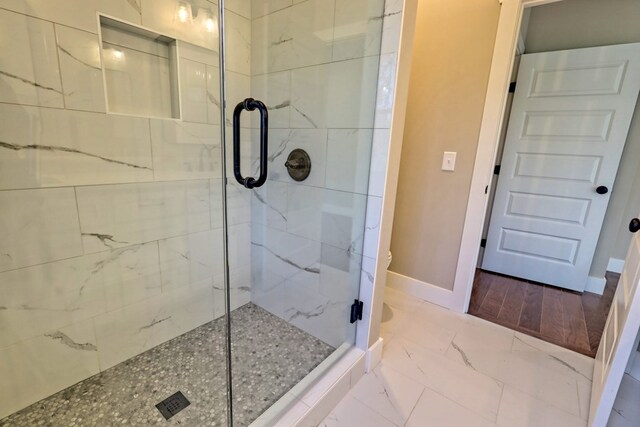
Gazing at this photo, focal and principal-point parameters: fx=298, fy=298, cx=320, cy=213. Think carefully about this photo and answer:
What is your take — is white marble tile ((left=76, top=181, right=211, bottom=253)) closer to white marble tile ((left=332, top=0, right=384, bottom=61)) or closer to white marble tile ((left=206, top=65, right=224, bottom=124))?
white marble tile ((left=206, top=65, right=224, bottom=124))

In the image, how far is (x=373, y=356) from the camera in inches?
61.6

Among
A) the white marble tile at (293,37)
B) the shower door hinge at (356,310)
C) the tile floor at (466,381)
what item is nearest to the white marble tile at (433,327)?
the tile floor at (466,381)

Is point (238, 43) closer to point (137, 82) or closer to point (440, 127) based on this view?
point (137, 82)

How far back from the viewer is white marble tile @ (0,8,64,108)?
3.37 ft

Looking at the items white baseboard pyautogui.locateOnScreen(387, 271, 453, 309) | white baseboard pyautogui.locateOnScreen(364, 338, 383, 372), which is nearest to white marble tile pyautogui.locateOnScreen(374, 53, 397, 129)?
white baseboard pyautogui.locateOnScreen(364, 338, 383, 372)

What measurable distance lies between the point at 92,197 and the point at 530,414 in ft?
7.08

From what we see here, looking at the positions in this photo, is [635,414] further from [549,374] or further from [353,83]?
[353,83]

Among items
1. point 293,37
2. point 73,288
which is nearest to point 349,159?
point 293,37

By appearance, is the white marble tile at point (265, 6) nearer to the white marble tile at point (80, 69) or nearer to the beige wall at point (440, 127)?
the white marble tile at point (80, 69)

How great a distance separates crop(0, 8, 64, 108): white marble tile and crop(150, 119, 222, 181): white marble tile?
0.38 metres

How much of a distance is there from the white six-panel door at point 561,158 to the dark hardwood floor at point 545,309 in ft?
0.54

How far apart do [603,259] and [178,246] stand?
10.8 ft

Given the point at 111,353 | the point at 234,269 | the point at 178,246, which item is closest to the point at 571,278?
the point at 234,269

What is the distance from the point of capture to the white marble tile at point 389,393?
1.32m
